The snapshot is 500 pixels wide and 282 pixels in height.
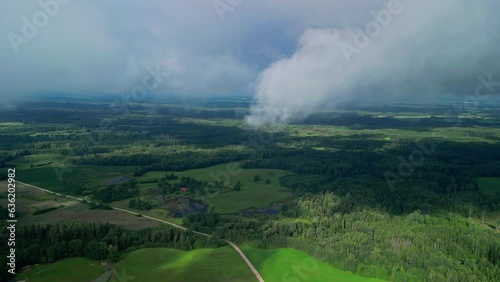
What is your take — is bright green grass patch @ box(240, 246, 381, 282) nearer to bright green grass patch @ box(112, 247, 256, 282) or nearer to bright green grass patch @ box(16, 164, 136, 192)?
bright green grass patch @ box(112, 247, 256, 282)

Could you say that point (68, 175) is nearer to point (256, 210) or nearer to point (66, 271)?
point (256, 210)

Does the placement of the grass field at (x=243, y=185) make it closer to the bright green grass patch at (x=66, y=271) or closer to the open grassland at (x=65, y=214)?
the open grassland at (x=65, y=214)

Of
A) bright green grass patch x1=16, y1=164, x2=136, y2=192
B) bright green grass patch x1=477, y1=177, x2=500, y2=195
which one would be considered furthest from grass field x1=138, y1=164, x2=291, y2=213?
bright green grass patch x1=477, y1=177, x2=500, y2=195

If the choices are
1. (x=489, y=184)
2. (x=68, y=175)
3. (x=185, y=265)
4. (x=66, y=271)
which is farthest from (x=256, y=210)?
(x=489, y=184)

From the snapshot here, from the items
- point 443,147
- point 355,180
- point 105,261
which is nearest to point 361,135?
point 443,147

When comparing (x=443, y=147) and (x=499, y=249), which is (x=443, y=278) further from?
(x=443, y=147)

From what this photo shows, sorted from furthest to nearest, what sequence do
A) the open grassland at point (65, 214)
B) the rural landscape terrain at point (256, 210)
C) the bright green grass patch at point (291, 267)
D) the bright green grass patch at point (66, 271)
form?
the open grassland at point (65, 214) → the rural landscape terrain at point (256, 210) → the bright green grass patch at point (291, 267) → the bright green grass patch at point (66, 271)

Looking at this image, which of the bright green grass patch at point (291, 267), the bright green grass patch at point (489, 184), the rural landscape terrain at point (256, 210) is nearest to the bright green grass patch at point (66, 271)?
the rural landscape terrain at point (256, 210)
